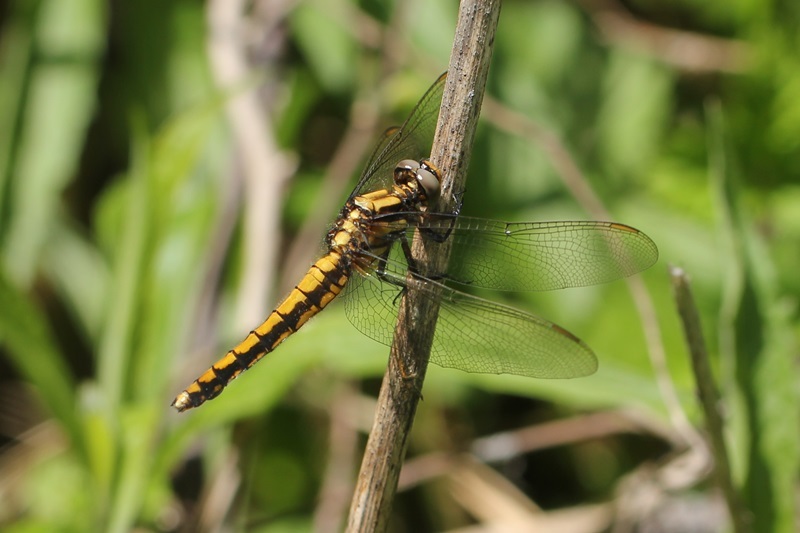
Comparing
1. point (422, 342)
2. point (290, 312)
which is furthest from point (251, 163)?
point (422, 342)

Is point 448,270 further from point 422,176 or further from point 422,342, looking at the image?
point 422,342

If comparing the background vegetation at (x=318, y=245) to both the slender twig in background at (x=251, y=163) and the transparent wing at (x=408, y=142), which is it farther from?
the transparent wing at (x=408, y=142)

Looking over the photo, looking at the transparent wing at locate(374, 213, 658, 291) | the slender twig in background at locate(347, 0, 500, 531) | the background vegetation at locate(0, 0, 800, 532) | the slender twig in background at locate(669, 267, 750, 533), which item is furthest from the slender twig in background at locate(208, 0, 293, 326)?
the slender twig in background at locate(669, 267, 750, 533)

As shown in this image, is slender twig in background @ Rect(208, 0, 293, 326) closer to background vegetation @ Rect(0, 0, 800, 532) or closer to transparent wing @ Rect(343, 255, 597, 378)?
background vegetation @ Rect(0, 0, 800, 532)

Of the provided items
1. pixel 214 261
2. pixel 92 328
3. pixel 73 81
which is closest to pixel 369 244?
pixel 214 261

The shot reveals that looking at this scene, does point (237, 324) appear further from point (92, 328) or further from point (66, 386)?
point (92, 328)

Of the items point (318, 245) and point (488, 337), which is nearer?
point (488, 337)
